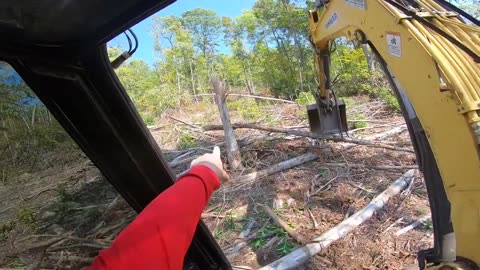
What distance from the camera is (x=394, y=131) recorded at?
652cm

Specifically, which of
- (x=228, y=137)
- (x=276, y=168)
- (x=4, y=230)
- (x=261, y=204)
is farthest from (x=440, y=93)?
(x=228, y=137)

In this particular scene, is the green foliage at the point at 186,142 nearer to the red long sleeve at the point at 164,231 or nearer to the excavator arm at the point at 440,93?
the excavator arm at the point at 440,93

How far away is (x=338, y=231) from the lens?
154 inches

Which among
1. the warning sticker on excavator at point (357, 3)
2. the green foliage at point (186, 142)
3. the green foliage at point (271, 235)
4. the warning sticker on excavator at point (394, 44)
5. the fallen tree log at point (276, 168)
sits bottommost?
the green foliage at point (271, 235)

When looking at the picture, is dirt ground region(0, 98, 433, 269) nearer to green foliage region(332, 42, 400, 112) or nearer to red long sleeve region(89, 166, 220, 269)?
red long sleeve region(89, 166, 220, 269)

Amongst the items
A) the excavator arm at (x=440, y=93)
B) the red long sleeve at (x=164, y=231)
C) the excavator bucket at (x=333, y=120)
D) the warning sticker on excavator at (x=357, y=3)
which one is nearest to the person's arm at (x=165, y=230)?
the red long sleeve at (x=164, y=231)

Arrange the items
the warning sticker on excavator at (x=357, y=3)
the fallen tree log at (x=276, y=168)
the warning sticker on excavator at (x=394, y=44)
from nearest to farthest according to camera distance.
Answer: the warning sticker on excavator at (x=394, y=44) → the warning sticker on excavator at (x=357, y=3) → the fallen tree log at (x=276, y=168)

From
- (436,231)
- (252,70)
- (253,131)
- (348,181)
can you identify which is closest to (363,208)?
(348,181)

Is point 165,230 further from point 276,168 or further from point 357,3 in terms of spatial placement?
point 276,168

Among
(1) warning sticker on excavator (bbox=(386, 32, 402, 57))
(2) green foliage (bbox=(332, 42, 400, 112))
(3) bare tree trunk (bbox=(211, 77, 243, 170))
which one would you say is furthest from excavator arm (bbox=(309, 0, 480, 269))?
(2) green foliage (bbox=(332, 42, 400, 112))

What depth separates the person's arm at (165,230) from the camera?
3.11ft

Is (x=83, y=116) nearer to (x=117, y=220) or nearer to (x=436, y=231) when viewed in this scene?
(x=117, y=220)

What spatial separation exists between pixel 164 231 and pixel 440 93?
4.77 feet

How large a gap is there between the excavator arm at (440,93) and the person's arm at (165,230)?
46.8 inches
